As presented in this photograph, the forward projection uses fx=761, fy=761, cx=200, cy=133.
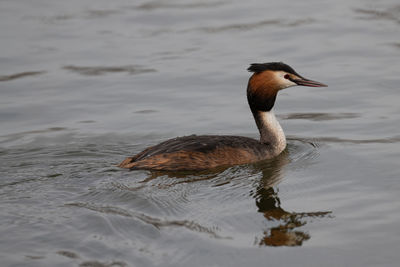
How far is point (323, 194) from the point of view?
25.6ft

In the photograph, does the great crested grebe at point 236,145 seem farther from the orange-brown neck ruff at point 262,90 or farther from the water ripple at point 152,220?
the water ripple at point 152,220

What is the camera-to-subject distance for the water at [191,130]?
660 cm

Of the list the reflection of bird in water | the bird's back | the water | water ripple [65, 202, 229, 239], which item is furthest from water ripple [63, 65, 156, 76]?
water ripple [65, 202, 229, 239]

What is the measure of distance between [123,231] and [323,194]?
2221 millimetres

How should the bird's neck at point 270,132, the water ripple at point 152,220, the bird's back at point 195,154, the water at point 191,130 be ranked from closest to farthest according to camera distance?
the water at point 191,130 → the water ripple at point 152,220 → the bird's back at point 195,154 → the bird's neck at point 270,132

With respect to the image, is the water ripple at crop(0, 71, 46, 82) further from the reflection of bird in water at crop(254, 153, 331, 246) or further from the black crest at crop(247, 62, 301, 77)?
the reflection of bird in water at crop(254, 153, 331, 246)

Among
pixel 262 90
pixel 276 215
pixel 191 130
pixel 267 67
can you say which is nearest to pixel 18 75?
pixel 191 130

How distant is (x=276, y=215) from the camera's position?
7270 millimetres

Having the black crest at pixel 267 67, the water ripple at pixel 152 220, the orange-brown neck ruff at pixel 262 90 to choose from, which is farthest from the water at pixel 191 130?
the black crest at pixel 267 67

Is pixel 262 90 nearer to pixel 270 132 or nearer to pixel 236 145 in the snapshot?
pixel 270 132

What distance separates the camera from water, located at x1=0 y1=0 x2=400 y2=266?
660 centimetres

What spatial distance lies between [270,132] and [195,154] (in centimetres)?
121

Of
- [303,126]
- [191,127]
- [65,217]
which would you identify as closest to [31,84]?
[191,127]

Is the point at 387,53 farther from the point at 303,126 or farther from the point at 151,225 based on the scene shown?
the point at 151,225
